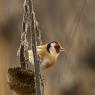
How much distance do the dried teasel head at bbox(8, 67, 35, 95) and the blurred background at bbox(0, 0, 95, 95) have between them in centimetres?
135

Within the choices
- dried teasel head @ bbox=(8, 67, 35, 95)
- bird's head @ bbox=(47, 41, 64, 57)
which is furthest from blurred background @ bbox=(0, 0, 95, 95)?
dried teasel head @ bbox=(8, 67, 35, 95)

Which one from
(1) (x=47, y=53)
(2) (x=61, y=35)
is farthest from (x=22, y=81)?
(2) (x=61, y=35)

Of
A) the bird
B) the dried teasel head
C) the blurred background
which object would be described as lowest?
the dried teasel head

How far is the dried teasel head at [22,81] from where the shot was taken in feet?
6.81

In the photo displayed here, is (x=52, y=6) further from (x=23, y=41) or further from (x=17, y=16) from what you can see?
(x=23, y=41)

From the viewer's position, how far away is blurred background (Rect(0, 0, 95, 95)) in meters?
3.55

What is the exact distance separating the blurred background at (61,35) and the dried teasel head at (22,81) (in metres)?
1.35

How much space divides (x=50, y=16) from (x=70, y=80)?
425 mm

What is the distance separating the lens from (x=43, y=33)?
3.54 m

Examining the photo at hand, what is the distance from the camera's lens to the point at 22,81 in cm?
211

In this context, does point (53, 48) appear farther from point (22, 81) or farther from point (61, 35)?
point (61, 35)

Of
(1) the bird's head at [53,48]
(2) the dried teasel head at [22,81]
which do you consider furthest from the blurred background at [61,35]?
(2) the dried teasel head at [22,81]

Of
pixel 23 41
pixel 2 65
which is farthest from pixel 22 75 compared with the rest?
pixel 2 65

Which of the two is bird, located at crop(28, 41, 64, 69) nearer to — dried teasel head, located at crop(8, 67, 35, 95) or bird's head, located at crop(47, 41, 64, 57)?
bird's head, located at crop(47, 41, 64, 57)
